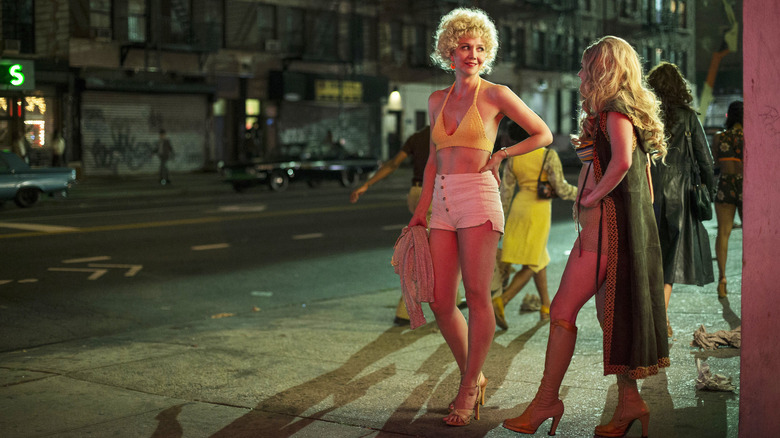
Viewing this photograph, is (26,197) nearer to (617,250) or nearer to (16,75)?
(16,75)

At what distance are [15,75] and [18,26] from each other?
1230 cm

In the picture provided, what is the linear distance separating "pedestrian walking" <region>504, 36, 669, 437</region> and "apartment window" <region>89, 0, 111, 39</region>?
3220cm

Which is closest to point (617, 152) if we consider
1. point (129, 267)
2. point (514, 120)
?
point (514, 120)

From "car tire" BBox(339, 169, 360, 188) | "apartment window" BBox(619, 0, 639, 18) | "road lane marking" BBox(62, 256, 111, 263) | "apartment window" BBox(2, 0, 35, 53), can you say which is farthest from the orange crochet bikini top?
"apartment window" BBox(619, 0, 639, 18)

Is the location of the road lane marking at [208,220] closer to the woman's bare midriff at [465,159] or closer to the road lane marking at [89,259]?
the road lane marking at [89,259]

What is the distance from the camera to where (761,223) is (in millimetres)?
3789

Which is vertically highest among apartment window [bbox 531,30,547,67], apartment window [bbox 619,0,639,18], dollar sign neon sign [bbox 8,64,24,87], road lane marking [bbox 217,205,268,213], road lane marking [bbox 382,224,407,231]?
apartment window [bbox 619,0,639,18]

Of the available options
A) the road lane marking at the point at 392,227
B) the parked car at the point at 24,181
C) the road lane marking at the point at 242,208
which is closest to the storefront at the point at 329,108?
the parked car at the point at 24,181

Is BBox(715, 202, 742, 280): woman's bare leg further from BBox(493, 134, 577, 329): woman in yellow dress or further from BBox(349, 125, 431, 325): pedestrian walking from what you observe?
BBox(349, 125, 431, 325): pedestrian walking

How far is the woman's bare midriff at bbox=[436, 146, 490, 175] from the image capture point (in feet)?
15.7

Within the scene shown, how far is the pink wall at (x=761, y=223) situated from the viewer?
3.74 meters

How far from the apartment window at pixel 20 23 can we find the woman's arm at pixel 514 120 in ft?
102

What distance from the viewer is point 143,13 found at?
117 ft

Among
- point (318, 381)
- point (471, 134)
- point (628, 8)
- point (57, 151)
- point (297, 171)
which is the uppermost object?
point (628, 8)
